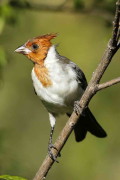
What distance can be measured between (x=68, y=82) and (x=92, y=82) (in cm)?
149

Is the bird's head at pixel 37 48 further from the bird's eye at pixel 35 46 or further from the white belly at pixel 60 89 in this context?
the white belly at pixel 60 89

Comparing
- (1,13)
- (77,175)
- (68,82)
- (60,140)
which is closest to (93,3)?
(1,13)

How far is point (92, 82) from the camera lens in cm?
402

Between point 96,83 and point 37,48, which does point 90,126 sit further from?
point 96,83

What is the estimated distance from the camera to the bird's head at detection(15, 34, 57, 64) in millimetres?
5742

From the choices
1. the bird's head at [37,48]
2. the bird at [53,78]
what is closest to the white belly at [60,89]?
the bird at [53,78]

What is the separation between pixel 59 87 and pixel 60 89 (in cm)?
3

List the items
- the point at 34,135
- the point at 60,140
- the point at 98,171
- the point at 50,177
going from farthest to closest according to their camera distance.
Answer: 1. the point at 34,135
2. the point at 50,177
3. the point at 98,171
4. the point at 60,140

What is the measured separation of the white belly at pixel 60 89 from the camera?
547 cm

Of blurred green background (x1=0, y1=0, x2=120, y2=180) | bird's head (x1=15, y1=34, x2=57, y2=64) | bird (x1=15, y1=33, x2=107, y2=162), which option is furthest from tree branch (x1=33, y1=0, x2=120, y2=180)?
blurred green background (x1=0, y1=0, x2=120, y2=180)

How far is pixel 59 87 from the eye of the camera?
5480 mm

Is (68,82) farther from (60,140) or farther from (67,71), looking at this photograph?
(60,140)

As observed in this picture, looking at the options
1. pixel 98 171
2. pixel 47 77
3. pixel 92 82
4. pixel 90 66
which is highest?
pixel 92 82

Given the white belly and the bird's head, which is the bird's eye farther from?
the white belly
